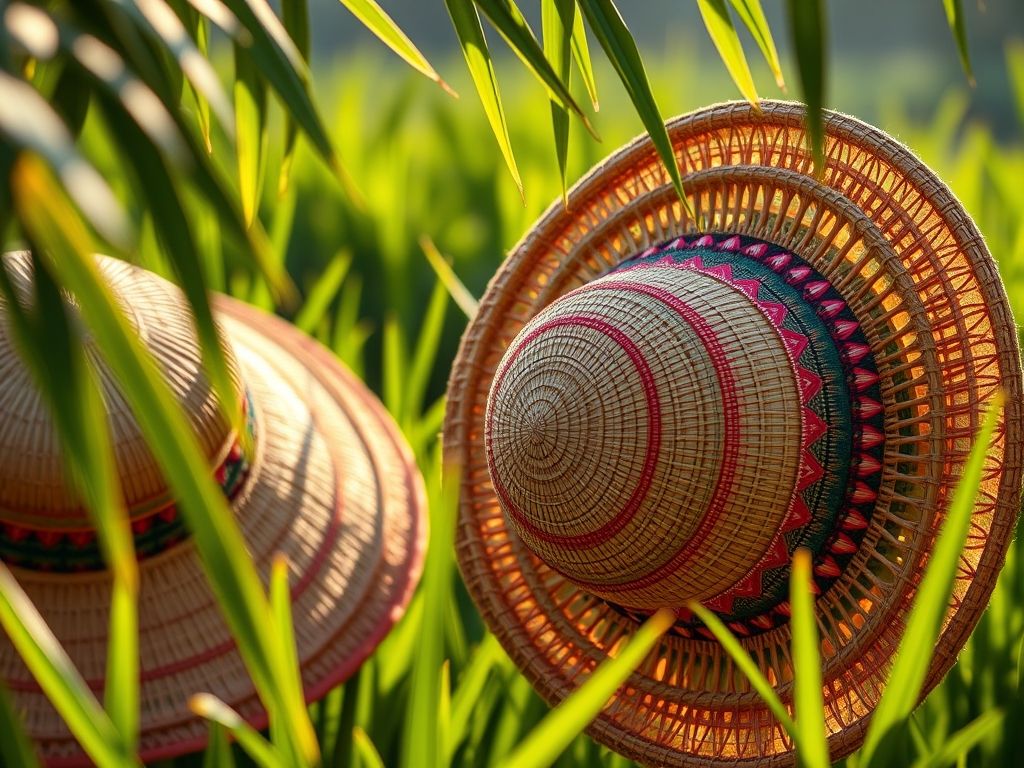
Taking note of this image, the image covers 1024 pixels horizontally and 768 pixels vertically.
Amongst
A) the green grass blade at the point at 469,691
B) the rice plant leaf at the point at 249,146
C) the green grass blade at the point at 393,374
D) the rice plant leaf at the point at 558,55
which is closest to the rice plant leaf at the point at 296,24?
the rice plant leaf at the point at 249,146

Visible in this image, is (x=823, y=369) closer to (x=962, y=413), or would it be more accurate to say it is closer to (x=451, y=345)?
Answer: (x=962, y=413)

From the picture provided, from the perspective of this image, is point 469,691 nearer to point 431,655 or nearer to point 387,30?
point 431,655

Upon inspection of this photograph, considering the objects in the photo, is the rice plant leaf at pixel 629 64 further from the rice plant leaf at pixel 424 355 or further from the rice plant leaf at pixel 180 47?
the rice plant leaf at pixel 424 355

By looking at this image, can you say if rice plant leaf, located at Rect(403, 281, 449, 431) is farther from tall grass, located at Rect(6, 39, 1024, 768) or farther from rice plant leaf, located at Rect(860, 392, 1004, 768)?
rice plant leaf, located at Rect(860, 392, 1004, 768)

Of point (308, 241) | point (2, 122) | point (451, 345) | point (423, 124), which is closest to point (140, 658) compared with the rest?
point (2, 122)

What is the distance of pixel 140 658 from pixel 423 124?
1.92 m

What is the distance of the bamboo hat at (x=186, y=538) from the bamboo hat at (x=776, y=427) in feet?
0.72

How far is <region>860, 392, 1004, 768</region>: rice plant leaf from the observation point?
1.82ft

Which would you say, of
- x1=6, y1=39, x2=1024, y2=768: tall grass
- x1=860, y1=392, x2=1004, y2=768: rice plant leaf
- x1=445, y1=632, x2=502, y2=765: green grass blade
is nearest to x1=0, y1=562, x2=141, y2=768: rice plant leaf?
x1=6, y1=39, x2=1024, y2=768: tall grass

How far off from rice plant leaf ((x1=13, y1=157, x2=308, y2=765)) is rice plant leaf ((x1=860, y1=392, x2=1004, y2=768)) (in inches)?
11.7

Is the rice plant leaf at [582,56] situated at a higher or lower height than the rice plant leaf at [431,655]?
higher

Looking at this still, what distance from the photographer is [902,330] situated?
74 centimetres

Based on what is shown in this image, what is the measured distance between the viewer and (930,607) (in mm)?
557

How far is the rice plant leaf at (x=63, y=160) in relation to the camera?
357 millimetres
